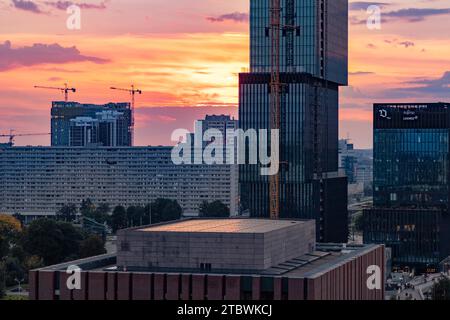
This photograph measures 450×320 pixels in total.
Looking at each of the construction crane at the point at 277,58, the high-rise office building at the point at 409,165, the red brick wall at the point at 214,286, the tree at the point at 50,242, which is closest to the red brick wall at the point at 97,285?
the red brick wall at the point at 214,286

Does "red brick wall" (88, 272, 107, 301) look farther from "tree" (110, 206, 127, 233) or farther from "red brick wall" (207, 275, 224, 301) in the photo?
"tree" (110, 206, 127, 233)

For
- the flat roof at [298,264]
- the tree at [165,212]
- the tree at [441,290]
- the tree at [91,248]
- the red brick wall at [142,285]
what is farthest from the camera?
the tree at [165,212]

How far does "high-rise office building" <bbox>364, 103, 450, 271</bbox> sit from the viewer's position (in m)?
128

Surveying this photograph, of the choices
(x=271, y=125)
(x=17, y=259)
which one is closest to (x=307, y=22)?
(x=271, y=125)

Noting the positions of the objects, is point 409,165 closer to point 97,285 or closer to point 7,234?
point 7,234

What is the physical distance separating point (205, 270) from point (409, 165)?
78.6 metres

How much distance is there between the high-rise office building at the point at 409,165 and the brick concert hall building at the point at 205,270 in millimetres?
61036

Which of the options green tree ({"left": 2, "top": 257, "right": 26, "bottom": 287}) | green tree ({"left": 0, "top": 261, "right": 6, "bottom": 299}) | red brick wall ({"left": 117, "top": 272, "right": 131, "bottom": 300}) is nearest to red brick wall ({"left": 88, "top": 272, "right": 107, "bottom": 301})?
red brick wall ({"left": 117, "top": 272, "right": 131, "bottom": 300})

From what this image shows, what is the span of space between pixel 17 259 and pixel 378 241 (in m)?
44.1

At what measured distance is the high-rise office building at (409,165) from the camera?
420 ft

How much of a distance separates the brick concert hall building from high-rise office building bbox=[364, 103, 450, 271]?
200 ft

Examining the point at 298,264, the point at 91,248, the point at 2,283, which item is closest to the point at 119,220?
the point at 91,248

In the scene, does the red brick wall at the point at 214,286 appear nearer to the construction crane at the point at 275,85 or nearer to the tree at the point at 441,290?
the tree at the point at 441,290
